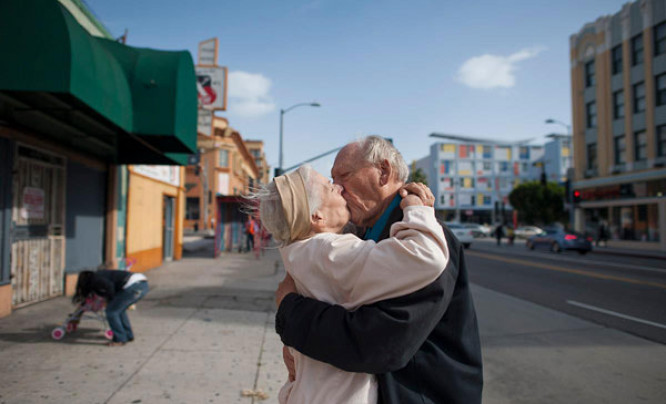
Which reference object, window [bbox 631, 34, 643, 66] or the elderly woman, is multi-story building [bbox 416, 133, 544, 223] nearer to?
window [bbox 631, 34, 643, 66]

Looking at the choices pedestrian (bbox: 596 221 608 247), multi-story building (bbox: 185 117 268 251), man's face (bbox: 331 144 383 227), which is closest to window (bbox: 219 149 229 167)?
multi-story building (bbox: 185 117 268 251)

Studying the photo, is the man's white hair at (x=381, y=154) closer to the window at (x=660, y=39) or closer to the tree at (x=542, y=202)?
the window at (x=660, y=39)

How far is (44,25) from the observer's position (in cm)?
464

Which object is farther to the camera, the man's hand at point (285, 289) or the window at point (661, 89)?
the window at point (661, 89)

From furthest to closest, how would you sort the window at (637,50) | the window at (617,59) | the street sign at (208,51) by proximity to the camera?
the window at (617,59) → the window at (637,50) → the street sign at (208,51)

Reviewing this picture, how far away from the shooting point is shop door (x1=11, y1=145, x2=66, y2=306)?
21.2ft

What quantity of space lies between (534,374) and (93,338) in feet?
17.9

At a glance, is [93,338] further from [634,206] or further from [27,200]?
[634,206]

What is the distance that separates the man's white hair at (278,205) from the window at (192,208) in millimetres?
42424

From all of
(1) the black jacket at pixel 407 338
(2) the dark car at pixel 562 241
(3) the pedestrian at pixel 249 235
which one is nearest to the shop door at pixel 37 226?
(1) the black jacket at pixel 407 338

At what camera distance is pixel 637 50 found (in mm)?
24594

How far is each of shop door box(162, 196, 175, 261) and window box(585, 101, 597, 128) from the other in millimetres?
28538

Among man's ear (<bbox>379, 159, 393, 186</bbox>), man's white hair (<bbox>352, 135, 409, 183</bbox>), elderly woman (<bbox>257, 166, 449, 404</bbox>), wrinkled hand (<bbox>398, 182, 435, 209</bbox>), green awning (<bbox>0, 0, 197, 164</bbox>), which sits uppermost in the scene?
green awning (<bbox>0, 0, 197, 164</bbox>)

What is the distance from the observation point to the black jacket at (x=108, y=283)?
519 cm
